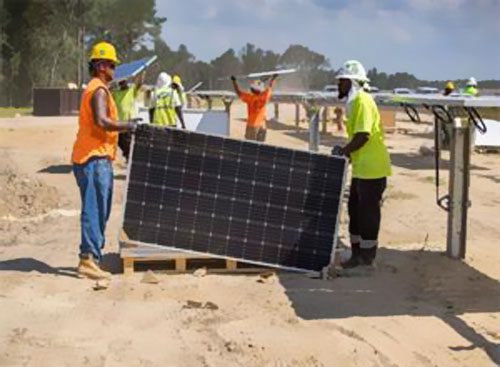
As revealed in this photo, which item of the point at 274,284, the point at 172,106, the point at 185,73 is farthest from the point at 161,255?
the point at 185,73

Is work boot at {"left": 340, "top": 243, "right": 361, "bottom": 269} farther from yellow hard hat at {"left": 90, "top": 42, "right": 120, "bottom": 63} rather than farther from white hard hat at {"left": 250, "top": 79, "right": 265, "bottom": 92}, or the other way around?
white hard hat at {"left": 250, "top": 79, "right": 265, "bottom": 92}

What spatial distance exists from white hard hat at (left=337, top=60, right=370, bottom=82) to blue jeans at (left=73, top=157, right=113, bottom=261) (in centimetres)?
241

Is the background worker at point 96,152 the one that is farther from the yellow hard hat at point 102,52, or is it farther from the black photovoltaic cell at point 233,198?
the black photovoltaic cell at point 233,198

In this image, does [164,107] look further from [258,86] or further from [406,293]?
[406,293]

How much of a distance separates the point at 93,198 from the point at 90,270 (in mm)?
679

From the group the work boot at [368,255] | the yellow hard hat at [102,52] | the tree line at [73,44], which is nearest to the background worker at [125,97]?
the yellow hard hat at [102,52]

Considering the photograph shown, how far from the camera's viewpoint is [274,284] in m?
7.62

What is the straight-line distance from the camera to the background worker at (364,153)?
7.87 metres

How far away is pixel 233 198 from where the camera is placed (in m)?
7.85

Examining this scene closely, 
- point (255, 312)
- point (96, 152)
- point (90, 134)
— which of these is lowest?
point (255, 312)

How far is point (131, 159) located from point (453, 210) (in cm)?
336

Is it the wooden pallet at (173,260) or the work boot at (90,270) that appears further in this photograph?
the wooden pallet at (173,260)

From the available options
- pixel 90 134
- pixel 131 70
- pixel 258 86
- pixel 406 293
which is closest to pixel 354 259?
pixel 406 293

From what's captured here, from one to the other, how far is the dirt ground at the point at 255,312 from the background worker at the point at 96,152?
0.39 metres
